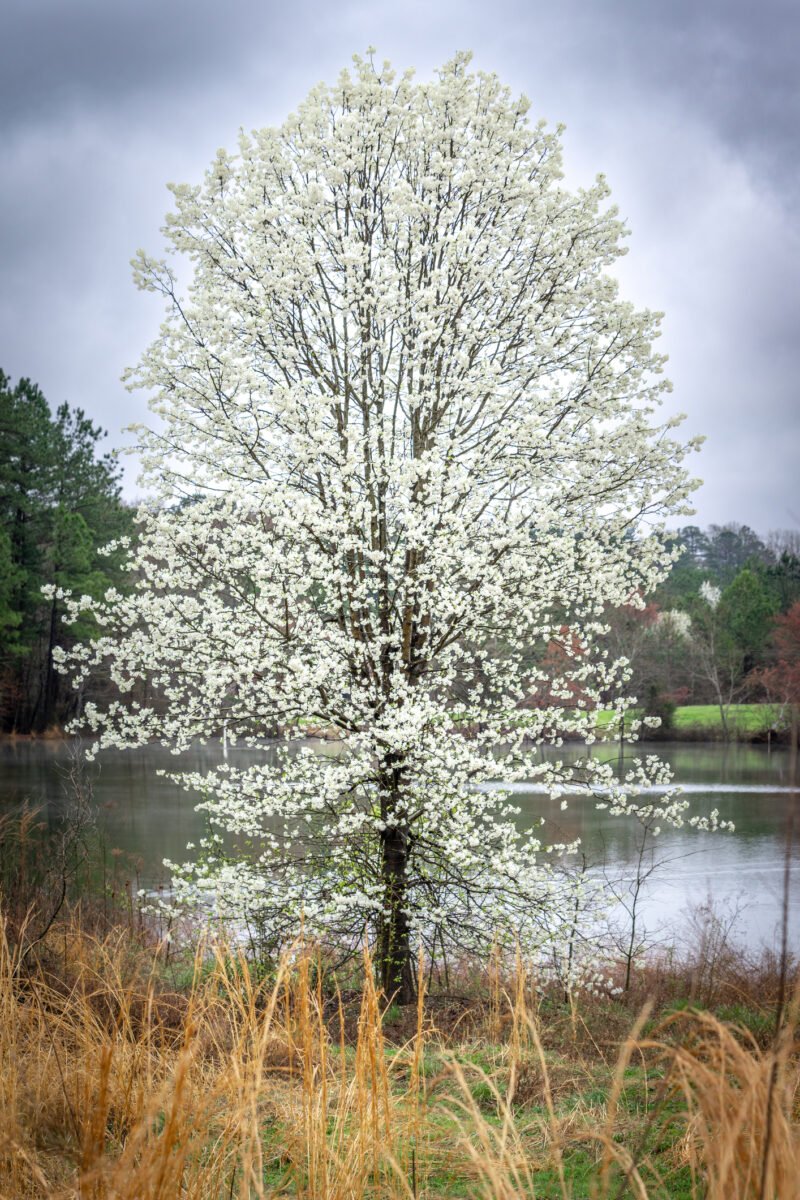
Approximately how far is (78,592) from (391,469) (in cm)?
2627

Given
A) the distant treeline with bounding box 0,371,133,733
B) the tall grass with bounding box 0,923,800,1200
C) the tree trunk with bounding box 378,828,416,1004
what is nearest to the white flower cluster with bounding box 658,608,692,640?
the distant treeline with bounding box 0,371,133,733

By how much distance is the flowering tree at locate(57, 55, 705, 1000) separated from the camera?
607 cm

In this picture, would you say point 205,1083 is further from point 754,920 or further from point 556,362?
point 754,920

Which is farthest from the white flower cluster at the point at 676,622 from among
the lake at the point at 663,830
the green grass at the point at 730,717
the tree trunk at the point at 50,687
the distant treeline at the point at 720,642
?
the tree trunk at the point at 50,687

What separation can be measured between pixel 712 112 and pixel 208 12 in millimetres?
9347

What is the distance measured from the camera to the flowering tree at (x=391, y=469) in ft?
19.9

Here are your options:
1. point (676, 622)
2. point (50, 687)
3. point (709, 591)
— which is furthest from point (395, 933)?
point (709, 591)

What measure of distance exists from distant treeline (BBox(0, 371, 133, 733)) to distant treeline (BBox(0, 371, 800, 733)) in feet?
0.15

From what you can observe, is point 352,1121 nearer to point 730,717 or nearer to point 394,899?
point 394,899

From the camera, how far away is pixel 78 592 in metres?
29.3

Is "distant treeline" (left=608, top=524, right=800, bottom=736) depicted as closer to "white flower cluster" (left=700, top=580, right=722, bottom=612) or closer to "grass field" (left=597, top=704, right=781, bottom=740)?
"grass field" (left=597, top=704, right=781, bottom=740)

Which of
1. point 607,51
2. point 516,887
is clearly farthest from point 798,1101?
point 607,51

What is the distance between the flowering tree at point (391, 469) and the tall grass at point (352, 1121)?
2303mm

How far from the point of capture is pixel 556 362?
6652mm
